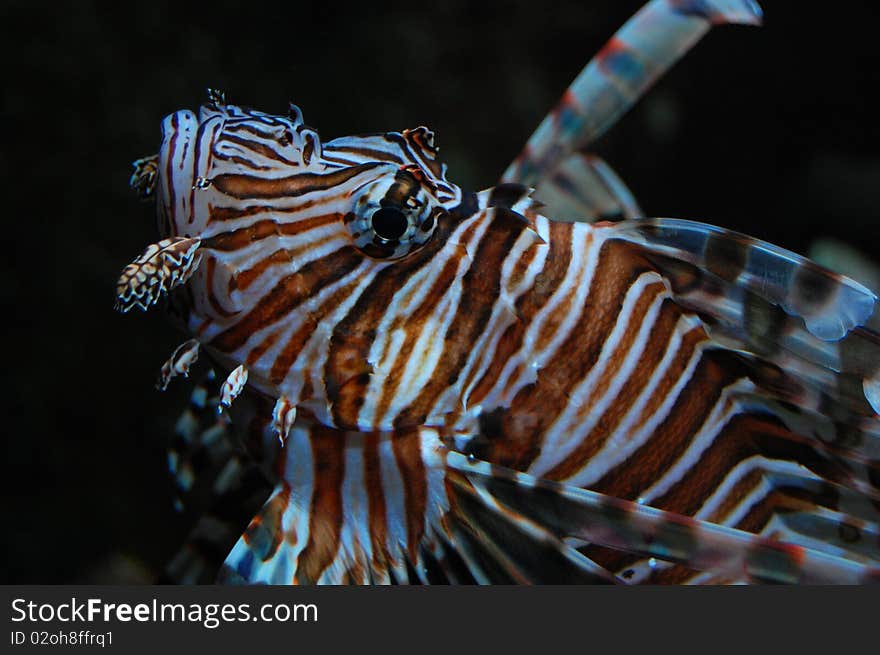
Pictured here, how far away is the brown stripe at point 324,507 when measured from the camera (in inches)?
39.8

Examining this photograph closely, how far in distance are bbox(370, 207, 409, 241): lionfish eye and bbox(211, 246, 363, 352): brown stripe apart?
42 millimetres

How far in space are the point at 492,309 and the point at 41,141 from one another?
2.00 meters

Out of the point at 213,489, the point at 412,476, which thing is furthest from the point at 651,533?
the point at 213,489

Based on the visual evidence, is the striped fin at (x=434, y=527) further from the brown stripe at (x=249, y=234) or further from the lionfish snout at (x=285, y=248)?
the brown stripe at (x=249, y=234)

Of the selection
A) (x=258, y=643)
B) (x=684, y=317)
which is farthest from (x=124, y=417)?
(x=684, y=317)

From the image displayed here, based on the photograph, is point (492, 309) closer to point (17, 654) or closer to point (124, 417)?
point (17, 654)

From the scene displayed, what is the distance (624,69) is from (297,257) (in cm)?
60

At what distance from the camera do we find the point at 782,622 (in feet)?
3.53

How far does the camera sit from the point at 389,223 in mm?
932

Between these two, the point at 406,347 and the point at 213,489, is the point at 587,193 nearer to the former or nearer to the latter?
the point at 406,347

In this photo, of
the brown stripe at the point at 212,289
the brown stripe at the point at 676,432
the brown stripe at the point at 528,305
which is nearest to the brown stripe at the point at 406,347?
the brown stripe at the point at 528,305

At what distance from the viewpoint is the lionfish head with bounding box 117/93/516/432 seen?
0.93m

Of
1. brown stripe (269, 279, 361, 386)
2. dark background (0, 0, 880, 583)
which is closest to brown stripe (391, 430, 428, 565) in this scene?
brown stripe (269, 279, 361, 386)

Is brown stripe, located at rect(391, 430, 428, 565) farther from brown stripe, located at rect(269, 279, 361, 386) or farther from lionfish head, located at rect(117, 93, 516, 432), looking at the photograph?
brown stripe, located at rect(269, 279, 361, 386)
